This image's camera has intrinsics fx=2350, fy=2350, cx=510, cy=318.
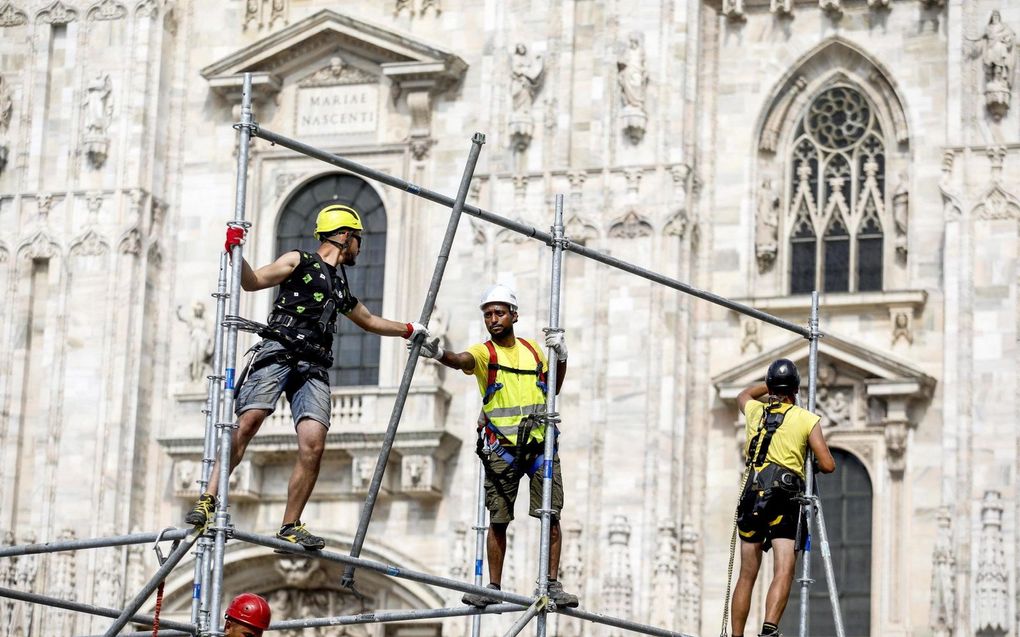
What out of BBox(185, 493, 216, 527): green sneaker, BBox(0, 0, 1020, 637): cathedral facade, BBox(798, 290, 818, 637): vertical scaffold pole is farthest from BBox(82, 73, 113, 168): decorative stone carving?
BBox(185, 493, 216, 527): green sneaker

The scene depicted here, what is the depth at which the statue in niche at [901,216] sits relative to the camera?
25.0 metres

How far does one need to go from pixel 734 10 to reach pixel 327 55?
480 centimetres

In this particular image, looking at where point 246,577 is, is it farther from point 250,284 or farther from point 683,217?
point 250,284

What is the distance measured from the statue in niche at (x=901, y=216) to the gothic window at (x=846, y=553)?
2254 millimetres

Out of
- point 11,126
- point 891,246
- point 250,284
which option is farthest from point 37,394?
point 250,284

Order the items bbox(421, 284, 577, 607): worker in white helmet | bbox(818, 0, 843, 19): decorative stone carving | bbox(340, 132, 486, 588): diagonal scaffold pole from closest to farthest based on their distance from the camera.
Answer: bbox(340, 132, 486, 588): diagonal scaffold pole, bbox(421, 284, 577, 607): worker in white helmet, bbox(818, 0, 843, 19): decorative stone carving

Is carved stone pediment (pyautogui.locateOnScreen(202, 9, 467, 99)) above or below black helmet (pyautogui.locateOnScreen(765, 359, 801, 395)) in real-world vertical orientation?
above

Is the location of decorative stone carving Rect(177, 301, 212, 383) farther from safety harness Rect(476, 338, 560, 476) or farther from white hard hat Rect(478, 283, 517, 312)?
white hard hat Rect(478, 283, 517, 312)

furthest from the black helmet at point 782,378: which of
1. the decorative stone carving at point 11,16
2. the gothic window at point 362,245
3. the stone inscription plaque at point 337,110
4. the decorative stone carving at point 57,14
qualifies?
the decorative stone carving at point 11,16

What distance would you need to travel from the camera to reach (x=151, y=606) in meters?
26.6

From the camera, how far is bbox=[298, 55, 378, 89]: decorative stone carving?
27.2m

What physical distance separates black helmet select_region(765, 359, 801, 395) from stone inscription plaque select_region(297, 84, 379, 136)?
42.3 ft

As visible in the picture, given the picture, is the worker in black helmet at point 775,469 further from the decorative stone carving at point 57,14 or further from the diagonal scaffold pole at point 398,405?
the decorative stone carving at point 57,14

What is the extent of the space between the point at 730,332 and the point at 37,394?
8.08 metres
